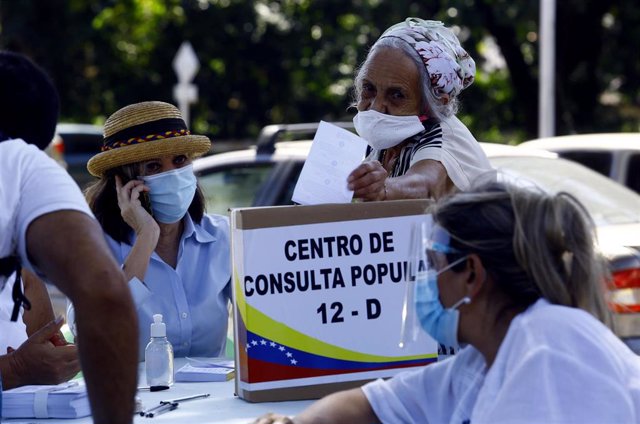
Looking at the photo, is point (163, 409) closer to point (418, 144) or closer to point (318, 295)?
point (318, 295)

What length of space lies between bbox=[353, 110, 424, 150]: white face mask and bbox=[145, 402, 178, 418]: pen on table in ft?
3.21

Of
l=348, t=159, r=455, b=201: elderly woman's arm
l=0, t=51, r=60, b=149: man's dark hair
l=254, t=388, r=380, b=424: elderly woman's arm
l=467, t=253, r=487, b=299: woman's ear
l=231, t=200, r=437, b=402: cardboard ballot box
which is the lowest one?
l=254, t=388, r=380, b=424: elderly woman's arm

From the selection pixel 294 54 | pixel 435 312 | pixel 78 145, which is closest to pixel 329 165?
pixel 435 312

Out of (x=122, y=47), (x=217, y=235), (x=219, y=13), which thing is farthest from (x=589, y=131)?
(x=217, y=235)

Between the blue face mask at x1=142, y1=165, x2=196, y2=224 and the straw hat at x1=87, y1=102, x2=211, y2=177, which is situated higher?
the straw hat at x1=87, y1=102, x2=211, y2=177

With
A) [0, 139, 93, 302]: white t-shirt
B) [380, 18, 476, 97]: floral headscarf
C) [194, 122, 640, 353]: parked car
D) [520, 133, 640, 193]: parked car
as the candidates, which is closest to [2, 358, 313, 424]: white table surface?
[0, 139, 93, 302]: white t-shirt

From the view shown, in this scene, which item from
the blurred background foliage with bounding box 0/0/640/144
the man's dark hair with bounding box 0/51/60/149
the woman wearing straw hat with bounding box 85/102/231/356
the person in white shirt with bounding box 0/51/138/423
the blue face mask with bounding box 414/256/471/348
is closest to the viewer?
the person in white shirt with bounding box 0/51/138/423

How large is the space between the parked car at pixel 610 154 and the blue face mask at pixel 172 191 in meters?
4.08

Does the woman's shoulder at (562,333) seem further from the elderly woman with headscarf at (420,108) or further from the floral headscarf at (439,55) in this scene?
the floral headscarf at (439,55)

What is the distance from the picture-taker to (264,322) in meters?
2.83

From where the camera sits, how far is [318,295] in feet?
9.39

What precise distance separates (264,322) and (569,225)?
37.1 inches

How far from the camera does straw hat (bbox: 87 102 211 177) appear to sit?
3.66 metres

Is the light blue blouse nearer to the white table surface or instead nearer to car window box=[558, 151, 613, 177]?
the white table surface
